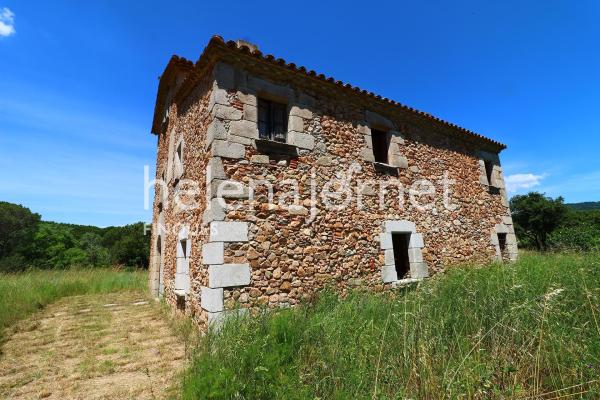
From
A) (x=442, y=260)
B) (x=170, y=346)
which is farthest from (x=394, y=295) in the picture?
(x=170, y=346)

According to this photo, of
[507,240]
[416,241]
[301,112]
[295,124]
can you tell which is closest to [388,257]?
[416,241]

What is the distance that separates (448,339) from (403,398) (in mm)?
1099

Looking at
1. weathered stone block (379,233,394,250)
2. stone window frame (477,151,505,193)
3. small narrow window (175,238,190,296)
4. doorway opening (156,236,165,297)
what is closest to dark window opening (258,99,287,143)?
small narrow window (175,238,190,296)

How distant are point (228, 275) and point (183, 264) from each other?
6.60 feet

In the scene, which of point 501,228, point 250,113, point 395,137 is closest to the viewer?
point 250,113

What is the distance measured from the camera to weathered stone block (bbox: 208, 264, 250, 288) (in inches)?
164

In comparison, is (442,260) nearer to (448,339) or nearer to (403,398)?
(448,339)

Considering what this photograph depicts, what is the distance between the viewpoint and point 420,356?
97.7 inches

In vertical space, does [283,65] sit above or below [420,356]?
above

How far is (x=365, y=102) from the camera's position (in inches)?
266

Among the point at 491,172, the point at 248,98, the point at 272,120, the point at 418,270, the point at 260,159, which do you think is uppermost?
the point at 248,98

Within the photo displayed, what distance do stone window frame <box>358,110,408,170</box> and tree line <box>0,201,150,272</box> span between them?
24.6 m

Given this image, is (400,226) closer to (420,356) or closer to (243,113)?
(243,113)

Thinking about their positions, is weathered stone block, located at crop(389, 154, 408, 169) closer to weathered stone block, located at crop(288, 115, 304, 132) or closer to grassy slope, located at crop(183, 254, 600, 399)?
weathered stone block, located at crop(288, 115, 304, 132)
